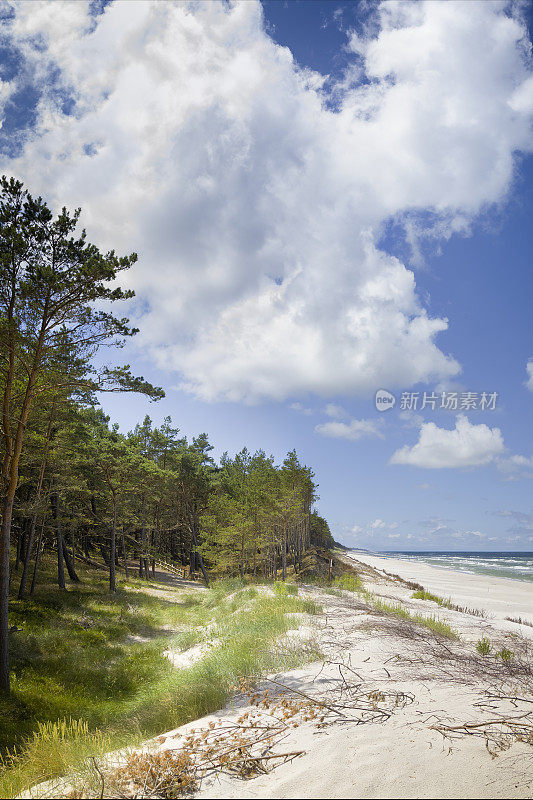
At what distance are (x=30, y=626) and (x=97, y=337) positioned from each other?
40.5 feet

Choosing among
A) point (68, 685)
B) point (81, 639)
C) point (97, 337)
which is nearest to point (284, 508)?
point (81, 639)

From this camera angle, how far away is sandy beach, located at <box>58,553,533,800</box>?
3639 millimetres

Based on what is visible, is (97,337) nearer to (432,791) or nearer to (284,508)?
(432,791)

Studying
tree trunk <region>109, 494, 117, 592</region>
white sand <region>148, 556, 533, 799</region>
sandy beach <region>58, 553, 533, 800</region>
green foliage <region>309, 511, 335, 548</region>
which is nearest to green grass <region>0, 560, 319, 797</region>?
sandy beach <region>58, 553, 533, 800</region>

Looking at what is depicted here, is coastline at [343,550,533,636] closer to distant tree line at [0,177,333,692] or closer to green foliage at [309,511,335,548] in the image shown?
distant tree line at [0,177,333,692]

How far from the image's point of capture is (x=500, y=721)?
463cm

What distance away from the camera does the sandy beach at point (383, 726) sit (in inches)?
143

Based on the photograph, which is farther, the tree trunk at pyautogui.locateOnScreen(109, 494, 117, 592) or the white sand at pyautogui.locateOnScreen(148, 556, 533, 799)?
the tree trunk at pyautogui.locateOnScreen(109, 494, 117, 592)

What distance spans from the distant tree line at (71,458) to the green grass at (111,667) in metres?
1.93

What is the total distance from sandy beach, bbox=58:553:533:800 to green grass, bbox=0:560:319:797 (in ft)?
2.87

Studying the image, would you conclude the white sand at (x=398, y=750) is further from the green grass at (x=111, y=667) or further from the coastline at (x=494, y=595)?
the coastline at (x=494, y=595)

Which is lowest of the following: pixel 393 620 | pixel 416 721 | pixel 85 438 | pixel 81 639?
pixel 81 639

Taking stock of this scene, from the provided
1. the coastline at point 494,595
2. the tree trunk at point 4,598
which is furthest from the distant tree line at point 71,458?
the coastline at point 494,595

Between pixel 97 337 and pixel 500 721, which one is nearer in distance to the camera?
pixel 500 721
